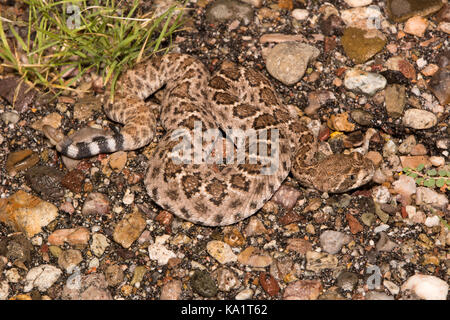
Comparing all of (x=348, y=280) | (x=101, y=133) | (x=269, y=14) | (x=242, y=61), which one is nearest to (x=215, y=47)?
(x=242, y=61)

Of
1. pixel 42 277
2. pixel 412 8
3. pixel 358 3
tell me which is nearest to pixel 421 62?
pixel 412 8

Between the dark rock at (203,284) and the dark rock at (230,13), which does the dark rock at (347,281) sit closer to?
the dark rock at (203,284)

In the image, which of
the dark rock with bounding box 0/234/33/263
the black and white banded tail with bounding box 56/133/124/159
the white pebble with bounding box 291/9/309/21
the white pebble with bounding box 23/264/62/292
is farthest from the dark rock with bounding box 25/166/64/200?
the white pebble with bounding box 291/9/309/21

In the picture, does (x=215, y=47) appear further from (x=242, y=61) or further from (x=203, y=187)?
(x=203, y=187)

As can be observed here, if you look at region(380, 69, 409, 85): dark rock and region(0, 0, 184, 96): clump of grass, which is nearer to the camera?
region(0, 0, 184, 96): clump of grass

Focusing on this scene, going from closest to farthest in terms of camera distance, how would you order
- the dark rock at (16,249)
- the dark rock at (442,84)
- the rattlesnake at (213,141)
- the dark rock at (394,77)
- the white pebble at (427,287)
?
the white pebble at (427,287) → the dark rock at (16,249) → the rattlesnake at (213,141) → the dark rock at (442,84) → the dark rock at (394,77)

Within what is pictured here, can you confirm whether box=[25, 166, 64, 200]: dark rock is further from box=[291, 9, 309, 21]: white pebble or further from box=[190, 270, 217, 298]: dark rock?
box=[291, 9, 309, 21]: white pebble

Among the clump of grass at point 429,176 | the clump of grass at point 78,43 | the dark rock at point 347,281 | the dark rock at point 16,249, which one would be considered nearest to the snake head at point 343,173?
the clump of grass at point 429,176
